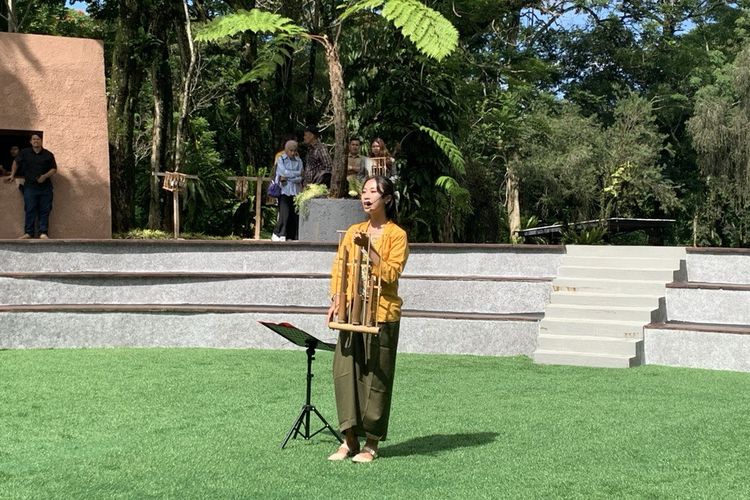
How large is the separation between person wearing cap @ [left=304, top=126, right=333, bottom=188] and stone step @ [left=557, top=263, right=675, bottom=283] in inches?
155

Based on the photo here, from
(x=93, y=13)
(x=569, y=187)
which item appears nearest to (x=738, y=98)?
(x=569, y=187)

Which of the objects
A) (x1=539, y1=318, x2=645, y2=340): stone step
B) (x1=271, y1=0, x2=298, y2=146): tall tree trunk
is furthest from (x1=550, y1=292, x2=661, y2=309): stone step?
(x1=271, y1=0, x2=298, y2=146): tall tree trunk

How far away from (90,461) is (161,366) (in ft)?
14.4

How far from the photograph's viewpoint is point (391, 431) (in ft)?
25.4

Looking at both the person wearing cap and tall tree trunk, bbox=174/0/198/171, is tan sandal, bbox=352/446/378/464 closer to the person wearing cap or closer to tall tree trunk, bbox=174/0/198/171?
the person wearing cap

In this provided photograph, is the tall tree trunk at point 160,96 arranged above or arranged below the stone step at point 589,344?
above

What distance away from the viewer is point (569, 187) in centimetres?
3566

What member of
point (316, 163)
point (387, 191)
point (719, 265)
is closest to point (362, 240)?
point (387, 191)

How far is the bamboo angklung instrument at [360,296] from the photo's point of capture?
21.3 ft

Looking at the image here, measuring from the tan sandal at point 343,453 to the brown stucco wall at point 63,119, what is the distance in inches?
407

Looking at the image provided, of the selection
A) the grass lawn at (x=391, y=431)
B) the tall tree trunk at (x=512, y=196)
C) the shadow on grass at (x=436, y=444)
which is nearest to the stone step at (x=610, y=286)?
the grass lawn at (x=391, y=431)

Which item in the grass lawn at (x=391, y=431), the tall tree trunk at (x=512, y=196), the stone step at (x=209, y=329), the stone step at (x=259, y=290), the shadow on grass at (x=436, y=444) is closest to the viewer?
the grass lawn at (x=391, y=431)

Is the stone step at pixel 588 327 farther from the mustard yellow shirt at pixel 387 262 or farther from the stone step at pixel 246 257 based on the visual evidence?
the mustard yellow shirt at pixel 387 262

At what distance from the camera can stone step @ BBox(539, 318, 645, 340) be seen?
12.1 metres
